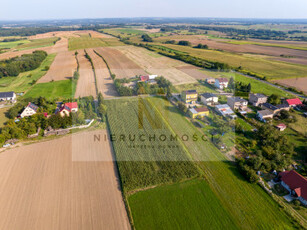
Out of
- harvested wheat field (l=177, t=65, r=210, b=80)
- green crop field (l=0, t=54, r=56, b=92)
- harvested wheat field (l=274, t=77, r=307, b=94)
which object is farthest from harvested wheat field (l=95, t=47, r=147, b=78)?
harvested wheat field (l=274, t=77, r=307, b=94)

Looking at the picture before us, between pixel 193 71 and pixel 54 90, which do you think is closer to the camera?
pixel 54 90

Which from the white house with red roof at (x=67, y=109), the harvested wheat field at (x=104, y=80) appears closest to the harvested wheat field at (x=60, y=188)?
the white house with red roof at (x=67, y=109)

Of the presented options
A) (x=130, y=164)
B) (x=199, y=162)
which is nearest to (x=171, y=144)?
(x=199, y=162)

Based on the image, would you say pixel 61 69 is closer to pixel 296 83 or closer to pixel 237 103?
pixel 237 103

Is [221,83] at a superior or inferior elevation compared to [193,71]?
inferior

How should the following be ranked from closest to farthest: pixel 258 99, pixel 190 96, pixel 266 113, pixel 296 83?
pixel 266 113 < pixel 258 99 < pixel 190 96 < pixel 296 83

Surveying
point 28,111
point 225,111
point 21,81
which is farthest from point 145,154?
point 21,81

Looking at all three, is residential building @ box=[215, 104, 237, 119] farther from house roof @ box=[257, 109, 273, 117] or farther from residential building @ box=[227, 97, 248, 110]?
house roof @ box=[257, 109, 273, 117]

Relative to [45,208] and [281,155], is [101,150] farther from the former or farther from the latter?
[281,155]
